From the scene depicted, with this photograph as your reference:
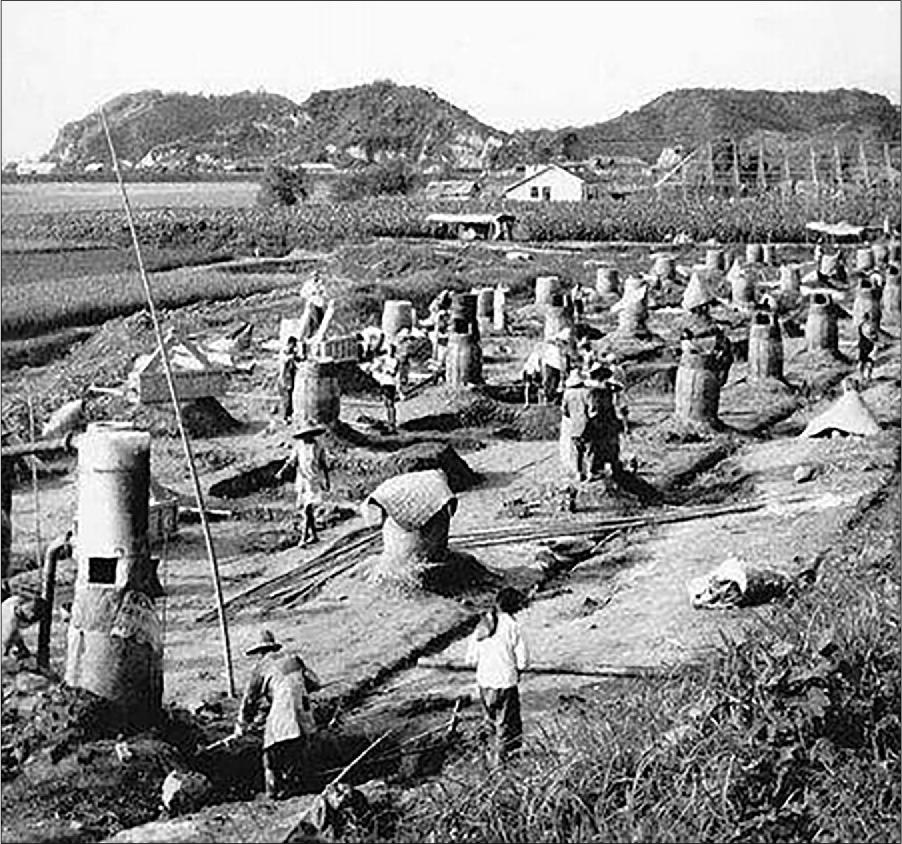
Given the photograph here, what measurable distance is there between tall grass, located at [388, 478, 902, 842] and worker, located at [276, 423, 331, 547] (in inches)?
227

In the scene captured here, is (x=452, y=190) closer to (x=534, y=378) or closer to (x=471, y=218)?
(x=471, y=218)

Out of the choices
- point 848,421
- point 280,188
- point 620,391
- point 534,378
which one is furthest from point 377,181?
point 848,421

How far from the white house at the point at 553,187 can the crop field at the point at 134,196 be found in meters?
11.4

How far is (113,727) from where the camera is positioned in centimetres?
888

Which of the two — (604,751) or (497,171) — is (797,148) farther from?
(604,751)

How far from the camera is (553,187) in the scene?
65812 millimetres

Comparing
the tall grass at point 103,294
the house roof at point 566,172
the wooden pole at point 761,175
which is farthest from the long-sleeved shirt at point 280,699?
the house roof at point 566,172

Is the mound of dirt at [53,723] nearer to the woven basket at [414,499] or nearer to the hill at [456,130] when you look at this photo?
the woven basket at [414,499]

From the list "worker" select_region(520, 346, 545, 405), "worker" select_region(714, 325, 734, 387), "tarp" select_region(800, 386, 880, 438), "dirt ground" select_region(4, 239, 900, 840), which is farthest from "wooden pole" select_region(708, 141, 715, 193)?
"tarp" select_region(800, 386, 880, 438)

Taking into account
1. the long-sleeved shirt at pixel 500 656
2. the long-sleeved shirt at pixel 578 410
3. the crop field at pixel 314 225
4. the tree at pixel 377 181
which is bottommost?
the long-sleeved shirt at pixel 500 656

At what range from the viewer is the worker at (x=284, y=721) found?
27.6ft

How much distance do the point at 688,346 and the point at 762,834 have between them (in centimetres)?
1268

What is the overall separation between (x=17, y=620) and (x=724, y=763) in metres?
4.27

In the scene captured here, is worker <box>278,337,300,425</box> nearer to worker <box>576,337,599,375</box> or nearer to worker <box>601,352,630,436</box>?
worker <box>576,337,599,375</box>
